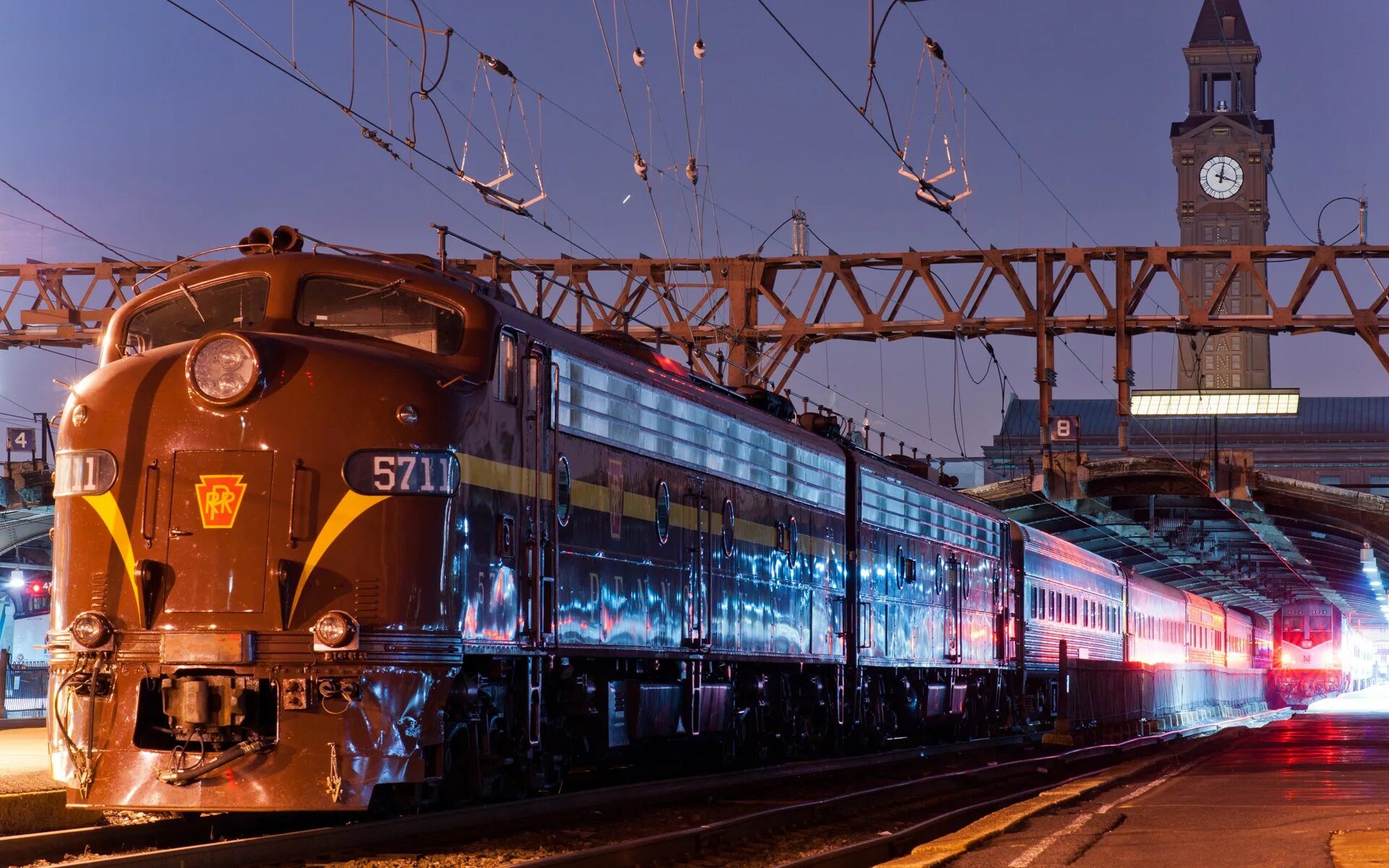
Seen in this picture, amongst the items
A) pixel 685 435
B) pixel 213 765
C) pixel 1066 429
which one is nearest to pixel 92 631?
pixel 213 765

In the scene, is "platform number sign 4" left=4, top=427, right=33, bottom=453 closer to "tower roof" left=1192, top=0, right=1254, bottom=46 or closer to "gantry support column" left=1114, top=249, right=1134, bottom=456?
"gantry support column" left=1114, top=249, right=1134, bottom=456

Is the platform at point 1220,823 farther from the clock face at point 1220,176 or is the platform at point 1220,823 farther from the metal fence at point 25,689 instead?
the clock face at point 1220,176

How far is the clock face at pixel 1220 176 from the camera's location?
180 meters

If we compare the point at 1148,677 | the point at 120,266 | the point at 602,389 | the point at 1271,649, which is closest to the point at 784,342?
the point at 1148,677

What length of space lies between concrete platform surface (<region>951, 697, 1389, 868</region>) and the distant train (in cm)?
5145

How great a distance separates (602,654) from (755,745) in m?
6.07

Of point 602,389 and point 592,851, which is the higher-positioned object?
point 602,389

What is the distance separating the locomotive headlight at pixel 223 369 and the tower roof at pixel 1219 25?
608ft

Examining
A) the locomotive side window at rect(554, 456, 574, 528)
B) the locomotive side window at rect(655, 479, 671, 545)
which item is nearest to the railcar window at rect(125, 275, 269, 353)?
the locomotive side window at rect(554, 456, 574, 528)

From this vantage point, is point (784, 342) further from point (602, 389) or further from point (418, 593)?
point (418, 593)

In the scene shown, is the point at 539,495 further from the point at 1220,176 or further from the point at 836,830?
the point at 1220,176

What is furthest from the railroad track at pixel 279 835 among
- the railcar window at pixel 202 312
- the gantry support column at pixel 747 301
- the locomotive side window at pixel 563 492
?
the gantry support column at pixel 747 301

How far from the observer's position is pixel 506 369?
44.7 ft

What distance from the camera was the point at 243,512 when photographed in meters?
12.1
